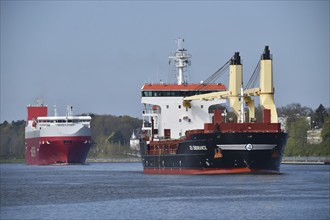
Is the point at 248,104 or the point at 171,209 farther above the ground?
the point at 248,104

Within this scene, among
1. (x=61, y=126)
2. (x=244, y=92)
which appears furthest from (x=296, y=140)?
→ (x=244, y=92)

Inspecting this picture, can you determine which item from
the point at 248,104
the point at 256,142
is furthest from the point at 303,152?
the point at 256,142

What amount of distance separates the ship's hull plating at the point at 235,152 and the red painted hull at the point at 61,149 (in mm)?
50308

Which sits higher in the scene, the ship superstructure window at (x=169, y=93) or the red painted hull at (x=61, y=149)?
the ship superstructure window at (x=169, y=93)

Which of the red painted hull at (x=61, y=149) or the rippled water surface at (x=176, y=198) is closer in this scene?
the rippled water surface at (x=176, y=198)

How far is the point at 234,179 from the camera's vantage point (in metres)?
68.2

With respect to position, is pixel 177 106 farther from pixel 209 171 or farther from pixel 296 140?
pixel 296 140

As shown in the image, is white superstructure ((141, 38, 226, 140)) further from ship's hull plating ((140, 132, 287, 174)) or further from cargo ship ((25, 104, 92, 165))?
cargo ship ((25, 104, 92, 165))

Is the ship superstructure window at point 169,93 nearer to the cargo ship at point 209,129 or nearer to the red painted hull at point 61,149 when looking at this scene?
the cargo ship at point 209,129

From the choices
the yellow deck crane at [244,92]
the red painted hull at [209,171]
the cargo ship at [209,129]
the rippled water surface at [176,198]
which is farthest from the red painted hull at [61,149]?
the rippled water surface at [176,198]

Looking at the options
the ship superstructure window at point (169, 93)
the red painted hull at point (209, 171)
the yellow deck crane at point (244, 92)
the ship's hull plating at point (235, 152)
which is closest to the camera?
the ship's hull plating at point (235, 152)

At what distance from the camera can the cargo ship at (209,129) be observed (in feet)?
232

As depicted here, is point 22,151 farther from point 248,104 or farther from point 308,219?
point 308,219

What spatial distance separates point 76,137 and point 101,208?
73347 mm
